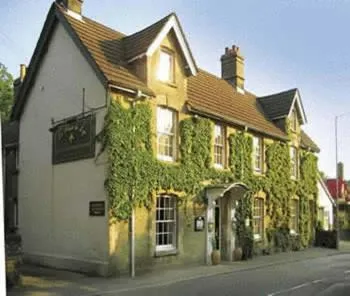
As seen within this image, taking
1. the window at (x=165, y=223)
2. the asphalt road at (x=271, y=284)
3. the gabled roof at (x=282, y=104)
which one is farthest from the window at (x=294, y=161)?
the window at (x=165, y=223)

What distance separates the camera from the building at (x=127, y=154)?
17062mm

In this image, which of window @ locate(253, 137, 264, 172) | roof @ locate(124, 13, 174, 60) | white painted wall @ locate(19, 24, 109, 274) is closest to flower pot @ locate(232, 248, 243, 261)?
window @ locate(253, 137, 264, 172)

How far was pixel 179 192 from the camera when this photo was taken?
63.7 feet

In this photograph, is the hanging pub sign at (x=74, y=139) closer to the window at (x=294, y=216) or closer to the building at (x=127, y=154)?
the building at (x=127, y=154)

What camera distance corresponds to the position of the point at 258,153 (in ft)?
85.1

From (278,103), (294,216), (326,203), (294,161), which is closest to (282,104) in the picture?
(278,103)

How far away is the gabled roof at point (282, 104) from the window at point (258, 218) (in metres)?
5.93

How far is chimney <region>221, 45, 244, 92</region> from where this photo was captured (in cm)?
2981

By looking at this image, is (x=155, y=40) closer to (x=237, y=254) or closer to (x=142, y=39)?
(x=142, y=39)

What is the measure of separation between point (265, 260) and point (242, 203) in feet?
9.35

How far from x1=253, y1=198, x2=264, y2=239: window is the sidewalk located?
410 cm

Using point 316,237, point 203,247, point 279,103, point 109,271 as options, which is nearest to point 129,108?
point 109,271

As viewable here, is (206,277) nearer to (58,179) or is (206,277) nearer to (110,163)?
(110,163)

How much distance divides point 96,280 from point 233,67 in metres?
18.2
